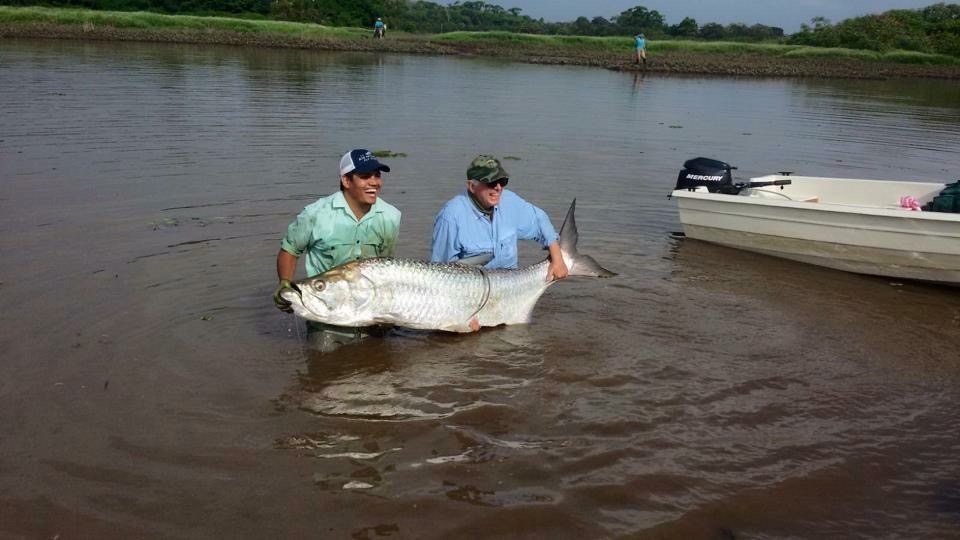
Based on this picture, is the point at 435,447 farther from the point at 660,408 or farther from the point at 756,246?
the point at 756,246

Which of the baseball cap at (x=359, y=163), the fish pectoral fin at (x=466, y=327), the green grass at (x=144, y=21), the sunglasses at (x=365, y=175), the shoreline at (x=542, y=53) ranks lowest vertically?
the fish pectoral fin at (x=466, y=327)

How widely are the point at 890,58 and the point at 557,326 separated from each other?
62457mm

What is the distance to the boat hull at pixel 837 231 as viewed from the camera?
905cm

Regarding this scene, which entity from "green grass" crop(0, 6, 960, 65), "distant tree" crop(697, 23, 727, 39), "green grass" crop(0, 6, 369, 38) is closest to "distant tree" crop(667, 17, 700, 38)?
"distant tree" crop(697, 23, 727, 39)

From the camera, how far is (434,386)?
20.0 ft

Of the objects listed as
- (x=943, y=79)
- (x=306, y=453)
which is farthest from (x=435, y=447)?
(x=943, y=79)

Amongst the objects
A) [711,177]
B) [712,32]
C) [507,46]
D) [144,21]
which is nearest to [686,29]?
[712,32]

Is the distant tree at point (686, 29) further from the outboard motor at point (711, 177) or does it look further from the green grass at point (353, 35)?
the outboard motor at point (711, 177)

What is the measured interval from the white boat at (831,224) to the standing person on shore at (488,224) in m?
4.36

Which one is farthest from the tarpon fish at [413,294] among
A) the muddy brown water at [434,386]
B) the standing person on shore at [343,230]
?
the muddy brown water at [434,386]

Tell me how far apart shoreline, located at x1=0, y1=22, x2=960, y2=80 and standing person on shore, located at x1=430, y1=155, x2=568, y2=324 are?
44512mm

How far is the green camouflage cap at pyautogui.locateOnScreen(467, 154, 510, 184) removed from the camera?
6.43 metres

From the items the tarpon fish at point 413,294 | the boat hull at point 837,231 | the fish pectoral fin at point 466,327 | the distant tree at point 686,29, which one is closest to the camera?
the tarpon fish at point 413,294

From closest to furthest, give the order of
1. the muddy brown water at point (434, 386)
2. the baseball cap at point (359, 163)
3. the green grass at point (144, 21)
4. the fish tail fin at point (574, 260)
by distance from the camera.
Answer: the muddy brown water at point (434, 386) → the baseball cap at point (359, 163) → the fish tail fin at point (574, 260) → the green grass at point (144, 21)
